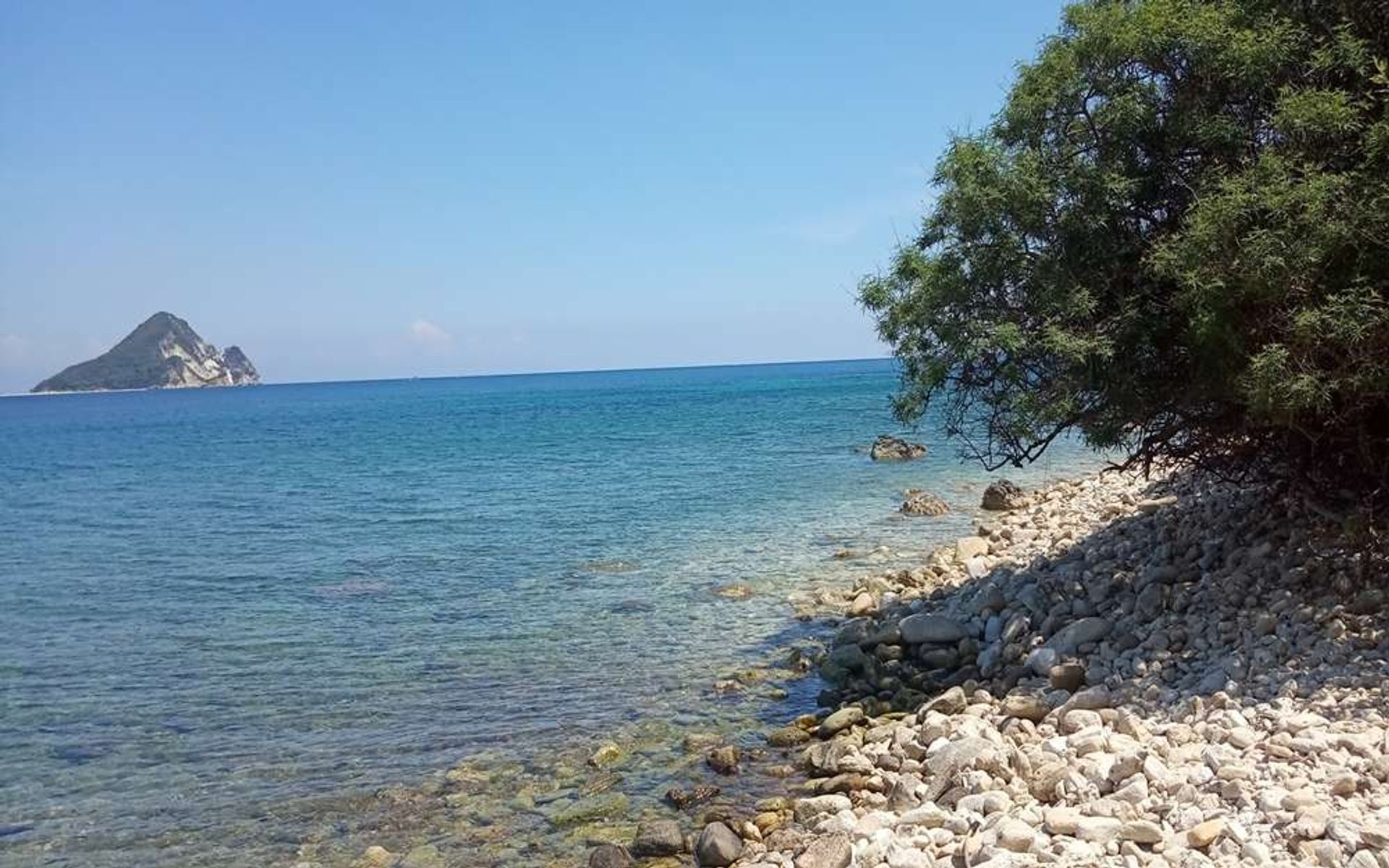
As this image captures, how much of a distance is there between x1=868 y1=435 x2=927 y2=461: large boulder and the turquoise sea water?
1.14 m

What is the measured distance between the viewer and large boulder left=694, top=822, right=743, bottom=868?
30.3ft

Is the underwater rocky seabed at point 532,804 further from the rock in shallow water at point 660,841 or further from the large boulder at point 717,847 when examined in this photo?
the large boulder at point 717,847

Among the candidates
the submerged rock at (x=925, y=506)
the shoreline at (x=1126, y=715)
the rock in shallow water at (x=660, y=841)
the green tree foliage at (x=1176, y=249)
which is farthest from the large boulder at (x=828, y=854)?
the submerged rock at (x=925, y=506)

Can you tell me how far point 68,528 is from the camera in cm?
3434

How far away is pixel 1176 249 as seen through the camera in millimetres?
10141

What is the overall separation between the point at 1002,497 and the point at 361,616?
1675 cm

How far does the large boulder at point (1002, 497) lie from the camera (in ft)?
91.4

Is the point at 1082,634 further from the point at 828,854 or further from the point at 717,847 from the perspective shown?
the point at 717,847

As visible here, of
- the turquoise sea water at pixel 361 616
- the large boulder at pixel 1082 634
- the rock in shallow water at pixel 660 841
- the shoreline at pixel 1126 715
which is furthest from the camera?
the turquoise sea water at pixel 361 616

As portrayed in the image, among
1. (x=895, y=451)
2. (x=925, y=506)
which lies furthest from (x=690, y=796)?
(x=895, y=451)

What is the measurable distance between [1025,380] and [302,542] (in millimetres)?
22875

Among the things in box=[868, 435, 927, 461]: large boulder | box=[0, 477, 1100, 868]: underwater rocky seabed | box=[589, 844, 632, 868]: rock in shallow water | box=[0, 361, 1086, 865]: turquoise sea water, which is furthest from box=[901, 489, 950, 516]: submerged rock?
box=[589, 844, 632, 868]: rock in shallow water

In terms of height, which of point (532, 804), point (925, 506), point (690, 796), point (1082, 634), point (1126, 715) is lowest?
point (532, 804)

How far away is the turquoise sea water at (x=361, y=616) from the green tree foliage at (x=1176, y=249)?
522cm
